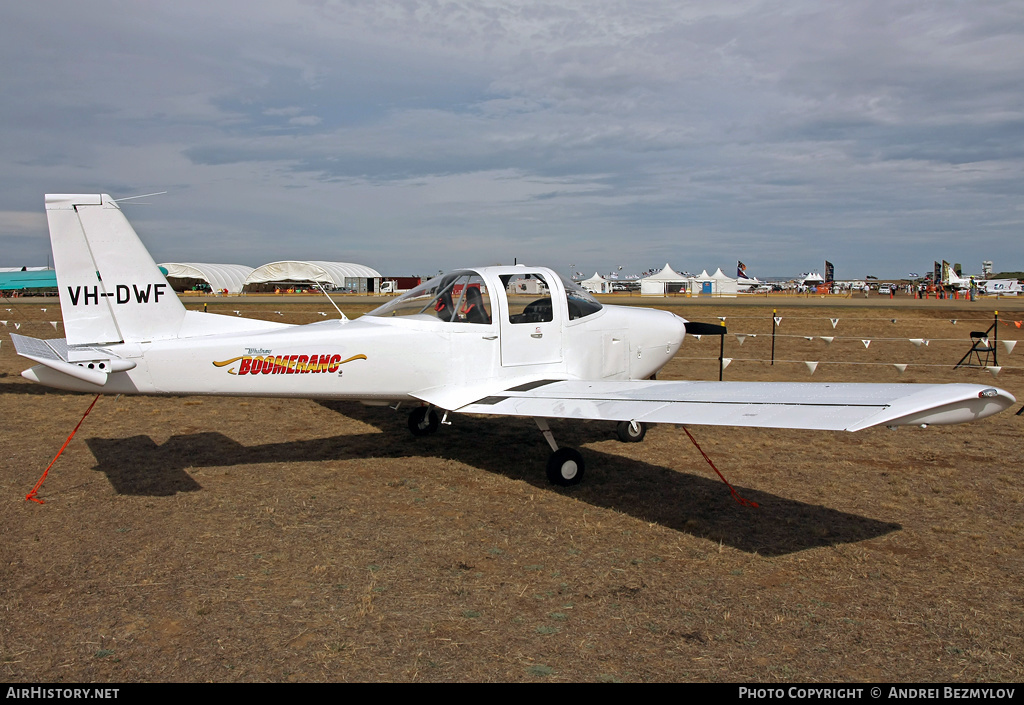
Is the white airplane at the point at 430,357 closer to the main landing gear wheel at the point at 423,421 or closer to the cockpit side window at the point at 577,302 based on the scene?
the cockpit side window at the point at 577,302

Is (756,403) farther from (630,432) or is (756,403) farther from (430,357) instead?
(430,357)

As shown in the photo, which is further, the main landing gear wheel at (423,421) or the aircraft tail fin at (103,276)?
the main landing gear wheel at (423,421)

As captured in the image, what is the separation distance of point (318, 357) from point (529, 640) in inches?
157

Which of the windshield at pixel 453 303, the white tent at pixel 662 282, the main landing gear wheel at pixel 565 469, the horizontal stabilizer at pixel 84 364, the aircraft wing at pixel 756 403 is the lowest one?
the main landing gear wheel at pixel 565 469

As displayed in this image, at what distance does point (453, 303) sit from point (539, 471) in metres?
2.13

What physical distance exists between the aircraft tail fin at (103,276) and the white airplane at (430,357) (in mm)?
11

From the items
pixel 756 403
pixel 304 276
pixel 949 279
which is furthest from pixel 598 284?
pixel 756 403

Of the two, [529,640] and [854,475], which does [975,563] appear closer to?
[854,475]

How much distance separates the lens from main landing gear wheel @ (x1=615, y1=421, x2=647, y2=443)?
29.0ft

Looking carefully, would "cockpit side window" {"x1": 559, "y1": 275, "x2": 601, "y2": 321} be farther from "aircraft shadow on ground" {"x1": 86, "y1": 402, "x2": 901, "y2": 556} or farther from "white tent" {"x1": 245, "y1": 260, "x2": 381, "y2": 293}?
"white tent" {"x1": 245, "y1": 260, "x2": 381, "y2": 293}

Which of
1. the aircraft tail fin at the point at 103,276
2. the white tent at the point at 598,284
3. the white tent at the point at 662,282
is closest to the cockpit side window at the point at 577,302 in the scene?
the aircraft tail fin at the point at 103,276

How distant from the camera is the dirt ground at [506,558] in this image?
3.65 m

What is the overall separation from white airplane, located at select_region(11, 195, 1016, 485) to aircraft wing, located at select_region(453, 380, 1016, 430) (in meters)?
0.01

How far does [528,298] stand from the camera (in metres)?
8.11
